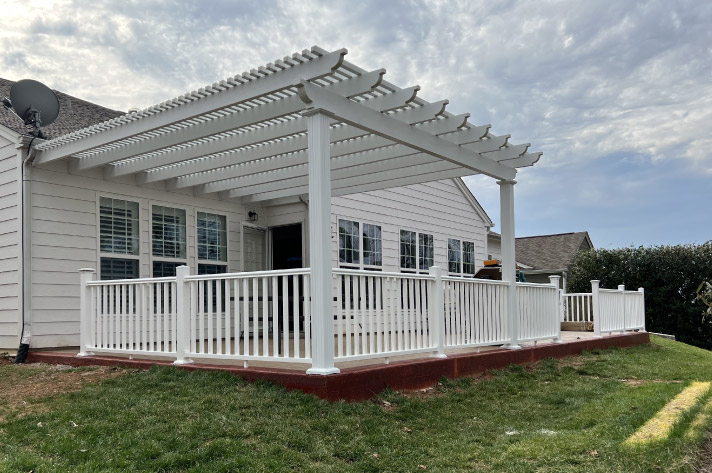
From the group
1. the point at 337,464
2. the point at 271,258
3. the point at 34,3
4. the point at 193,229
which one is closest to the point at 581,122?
the point at 271,258

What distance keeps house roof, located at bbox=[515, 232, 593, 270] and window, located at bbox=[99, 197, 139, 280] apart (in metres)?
20.3

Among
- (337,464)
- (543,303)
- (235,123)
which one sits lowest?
(337,464)

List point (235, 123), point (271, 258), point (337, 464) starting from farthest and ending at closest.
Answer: point (271, 258)
point (235, 123)
point (337, 464)

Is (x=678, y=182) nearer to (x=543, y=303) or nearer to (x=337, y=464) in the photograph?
(x=543, y=303)

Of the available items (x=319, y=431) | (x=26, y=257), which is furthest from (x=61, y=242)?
(x=319, y=431)

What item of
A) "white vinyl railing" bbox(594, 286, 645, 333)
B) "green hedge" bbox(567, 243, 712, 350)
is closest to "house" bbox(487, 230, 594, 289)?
"green hedge" bbox(567, 243, 712, 350)

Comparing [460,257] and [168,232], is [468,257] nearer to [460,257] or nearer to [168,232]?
[460,257]

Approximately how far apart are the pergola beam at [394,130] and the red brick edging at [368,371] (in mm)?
2453

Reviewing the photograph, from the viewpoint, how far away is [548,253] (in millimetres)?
27938

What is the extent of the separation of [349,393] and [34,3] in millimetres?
7399

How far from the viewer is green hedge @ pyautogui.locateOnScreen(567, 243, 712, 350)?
1714cm

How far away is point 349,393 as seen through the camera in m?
5.53

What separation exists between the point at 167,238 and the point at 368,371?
530cm

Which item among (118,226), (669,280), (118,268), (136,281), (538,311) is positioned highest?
(118,226)
